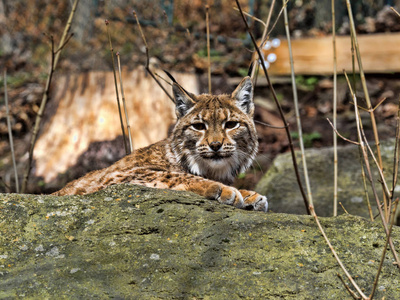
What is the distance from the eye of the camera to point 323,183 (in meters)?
6.06

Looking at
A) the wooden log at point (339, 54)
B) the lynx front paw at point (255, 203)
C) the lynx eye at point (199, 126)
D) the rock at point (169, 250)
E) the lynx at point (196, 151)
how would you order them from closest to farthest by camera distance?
the rock at point (169, 250) < the lynx front paw at point (255, 203) < the lynx at point (196, 151) < the lynx eye at point (199, 126) < the wooden log at point (339, 54)

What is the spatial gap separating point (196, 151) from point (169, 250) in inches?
63.0

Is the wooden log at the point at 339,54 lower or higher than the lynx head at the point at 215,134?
higher

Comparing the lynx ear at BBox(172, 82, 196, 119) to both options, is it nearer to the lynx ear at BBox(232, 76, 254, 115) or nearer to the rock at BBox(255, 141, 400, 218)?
the lynx ear at BBox(232, 76, 254, 115)

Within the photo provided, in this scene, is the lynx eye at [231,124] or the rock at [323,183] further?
the rock at [323,183]

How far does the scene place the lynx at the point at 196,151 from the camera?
4057mm

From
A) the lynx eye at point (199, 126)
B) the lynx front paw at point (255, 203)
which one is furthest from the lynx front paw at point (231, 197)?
the lynx eye at point (199, 126)

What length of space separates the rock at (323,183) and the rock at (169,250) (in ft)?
8.53

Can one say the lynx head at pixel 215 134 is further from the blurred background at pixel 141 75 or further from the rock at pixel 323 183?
the blurred background at pixel 141 75

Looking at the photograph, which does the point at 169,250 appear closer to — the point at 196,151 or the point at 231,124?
the point at 196,151

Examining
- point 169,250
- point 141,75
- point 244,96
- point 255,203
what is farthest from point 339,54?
point 169,250

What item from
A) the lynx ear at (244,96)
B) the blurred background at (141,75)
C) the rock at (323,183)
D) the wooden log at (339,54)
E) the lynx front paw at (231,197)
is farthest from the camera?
the wooden log at (339,54)

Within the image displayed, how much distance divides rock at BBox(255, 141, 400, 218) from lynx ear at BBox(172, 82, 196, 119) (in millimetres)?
1911

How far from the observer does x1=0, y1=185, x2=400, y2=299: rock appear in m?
2.43
